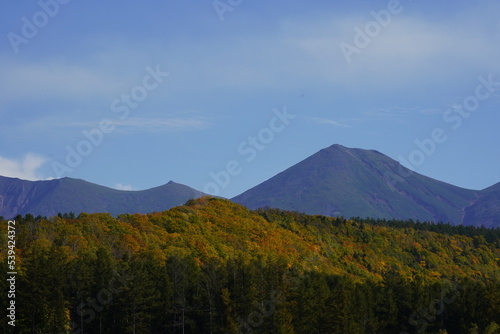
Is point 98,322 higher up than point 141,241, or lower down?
lower down

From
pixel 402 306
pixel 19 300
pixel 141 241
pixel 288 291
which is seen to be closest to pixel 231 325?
pixel 288 291

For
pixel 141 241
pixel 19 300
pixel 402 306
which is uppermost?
pixel 141 241

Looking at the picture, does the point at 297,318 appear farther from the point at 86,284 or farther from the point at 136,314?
the point at 86,284

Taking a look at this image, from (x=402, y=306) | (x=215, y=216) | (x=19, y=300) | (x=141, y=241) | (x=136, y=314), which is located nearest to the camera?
(x=19, y=300)

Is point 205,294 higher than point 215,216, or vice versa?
point 215,216

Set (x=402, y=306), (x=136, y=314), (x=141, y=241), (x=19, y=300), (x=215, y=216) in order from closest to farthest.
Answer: (x=19, y=300), (x=136, y=314), (x=402, y=306), (x=141, y=241), (x=215, y=216)

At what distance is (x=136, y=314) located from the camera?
275 feet

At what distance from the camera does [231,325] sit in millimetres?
85312

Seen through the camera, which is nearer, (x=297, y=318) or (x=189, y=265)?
(x=297, y=318)

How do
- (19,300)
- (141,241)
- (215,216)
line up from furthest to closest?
(215,216) → (141,241) → (19,300)

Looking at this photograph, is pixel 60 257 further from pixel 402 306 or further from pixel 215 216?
pixel 215 216

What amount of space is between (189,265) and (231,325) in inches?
723

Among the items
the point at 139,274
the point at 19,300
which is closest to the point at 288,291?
the point at 139,274

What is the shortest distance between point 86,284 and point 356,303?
4081 cm
